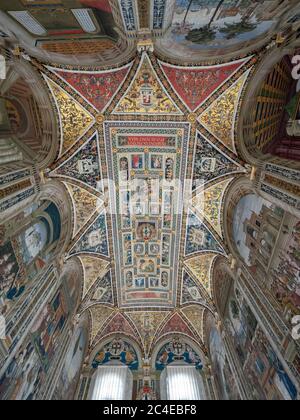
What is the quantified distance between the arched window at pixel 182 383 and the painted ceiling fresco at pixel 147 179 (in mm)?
2060

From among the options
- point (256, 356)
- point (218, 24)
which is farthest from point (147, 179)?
point (256, 356)

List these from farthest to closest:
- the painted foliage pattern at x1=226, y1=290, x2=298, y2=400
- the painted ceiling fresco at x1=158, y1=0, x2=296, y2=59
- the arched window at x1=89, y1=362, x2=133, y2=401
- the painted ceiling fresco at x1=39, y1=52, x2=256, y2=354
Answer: the arched window at x1=89, y1=362, x2=133, y2=401 < the painted ceiling fresco at x1=39, y1=52, x2=256, y2=354 < the painted foliage pattern at x1=226, y1=290, x2=298, y2=400 < the painted ceiling fresco at x1=158, y1=0, x2=296, y2=59

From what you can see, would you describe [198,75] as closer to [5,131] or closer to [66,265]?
[5,131]

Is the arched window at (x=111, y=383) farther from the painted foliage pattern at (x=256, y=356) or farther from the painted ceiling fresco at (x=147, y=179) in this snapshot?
the painted foliage pattern at (x=256, y=356)

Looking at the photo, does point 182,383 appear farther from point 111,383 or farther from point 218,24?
point 218,24

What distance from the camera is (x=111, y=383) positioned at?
1404cm

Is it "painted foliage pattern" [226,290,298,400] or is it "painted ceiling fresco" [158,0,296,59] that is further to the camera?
"painted foliage pattern" [226,290,298,400]

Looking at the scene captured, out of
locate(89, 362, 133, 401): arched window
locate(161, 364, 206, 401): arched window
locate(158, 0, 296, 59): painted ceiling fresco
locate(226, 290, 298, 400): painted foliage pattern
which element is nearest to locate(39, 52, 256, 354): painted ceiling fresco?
locate(158, 0, 296, 59): painted ceiling fresco

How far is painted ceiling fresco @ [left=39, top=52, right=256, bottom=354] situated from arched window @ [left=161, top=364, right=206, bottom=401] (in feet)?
6.76

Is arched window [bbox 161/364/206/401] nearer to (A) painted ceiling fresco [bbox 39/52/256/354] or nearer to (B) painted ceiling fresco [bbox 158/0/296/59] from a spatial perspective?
(A) painted ceiling fresco [bbox 39/52/256/354]

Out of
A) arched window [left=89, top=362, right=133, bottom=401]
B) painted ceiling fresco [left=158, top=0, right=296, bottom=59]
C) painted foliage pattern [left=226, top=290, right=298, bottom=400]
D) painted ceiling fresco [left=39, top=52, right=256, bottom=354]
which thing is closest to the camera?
painted ceiling fresco [left=158, top=0, right=296, bottom=59]

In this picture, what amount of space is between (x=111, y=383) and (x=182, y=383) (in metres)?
4.26

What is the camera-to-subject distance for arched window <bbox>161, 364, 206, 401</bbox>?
44.2 ft

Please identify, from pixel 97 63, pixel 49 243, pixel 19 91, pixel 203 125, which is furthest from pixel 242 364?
pixel 19 91
